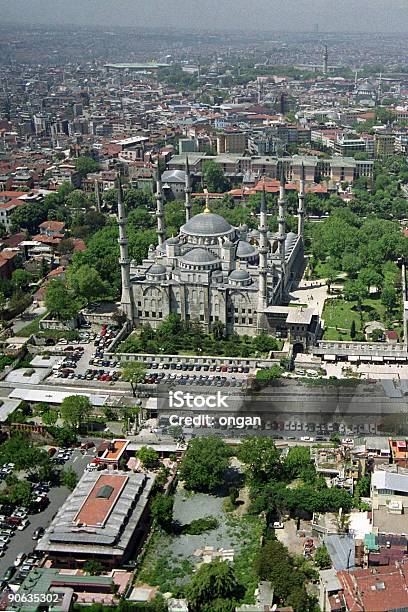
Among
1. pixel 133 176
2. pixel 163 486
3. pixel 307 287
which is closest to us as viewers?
pixel 163 486

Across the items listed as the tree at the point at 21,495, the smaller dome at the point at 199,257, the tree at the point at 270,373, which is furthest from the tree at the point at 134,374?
the tree at the point at 21,495

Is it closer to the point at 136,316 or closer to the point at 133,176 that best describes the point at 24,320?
the point at 136,316

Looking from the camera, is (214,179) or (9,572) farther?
(214,179)

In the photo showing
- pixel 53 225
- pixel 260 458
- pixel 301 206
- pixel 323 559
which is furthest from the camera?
pixel 53 225

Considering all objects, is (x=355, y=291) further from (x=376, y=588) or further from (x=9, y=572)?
(x=9, y=572)

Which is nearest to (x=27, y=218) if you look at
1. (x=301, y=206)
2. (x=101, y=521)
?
(x=301, y=206)

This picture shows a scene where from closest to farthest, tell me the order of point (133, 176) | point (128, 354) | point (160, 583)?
point (160, 583)
point (128, 354)
point (133, 176)

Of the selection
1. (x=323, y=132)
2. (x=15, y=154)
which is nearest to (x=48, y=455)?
(x=15, y=154)
